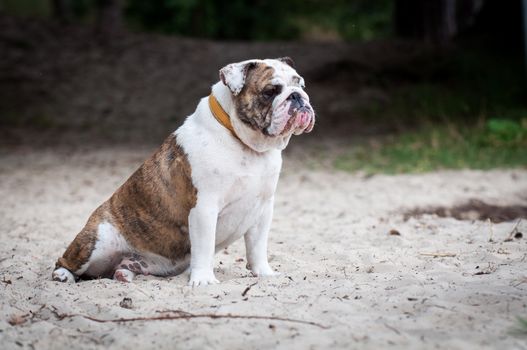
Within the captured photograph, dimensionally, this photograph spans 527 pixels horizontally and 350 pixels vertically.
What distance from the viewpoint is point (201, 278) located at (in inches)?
181

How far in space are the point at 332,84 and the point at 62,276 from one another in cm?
1031

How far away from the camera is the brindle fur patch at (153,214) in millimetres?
4758

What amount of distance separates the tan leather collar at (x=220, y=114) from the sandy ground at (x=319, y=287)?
956 millimetres

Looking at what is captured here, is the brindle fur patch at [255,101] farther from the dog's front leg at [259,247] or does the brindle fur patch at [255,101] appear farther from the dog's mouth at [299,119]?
the dog's front leg at [259,247]

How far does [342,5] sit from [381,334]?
22.5m

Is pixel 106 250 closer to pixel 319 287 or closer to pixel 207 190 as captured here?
pixel 207 190

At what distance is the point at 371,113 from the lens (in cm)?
1347

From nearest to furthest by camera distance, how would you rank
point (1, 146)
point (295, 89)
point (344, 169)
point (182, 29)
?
point (295, 89) → point (344, 169) → point (1, 146) → point (182, 29)

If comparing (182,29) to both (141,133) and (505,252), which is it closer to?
(141,133)

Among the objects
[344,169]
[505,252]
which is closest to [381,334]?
[505,252]

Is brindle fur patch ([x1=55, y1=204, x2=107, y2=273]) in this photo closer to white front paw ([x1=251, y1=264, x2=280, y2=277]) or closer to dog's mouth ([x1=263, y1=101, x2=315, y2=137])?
white front paw ([x1=251, y1=264, x2=280, y2=277])

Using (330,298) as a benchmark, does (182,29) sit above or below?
above

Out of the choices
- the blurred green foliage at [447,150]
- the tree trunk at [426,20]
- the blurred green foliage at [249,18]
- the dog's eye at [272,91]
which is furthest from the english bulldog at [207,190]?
the blurred green foliage at [249,18]

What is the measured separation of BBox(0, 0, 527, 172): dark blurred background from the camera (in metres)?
11.2
